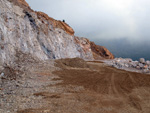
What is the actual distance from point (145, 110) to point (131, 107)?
2.24 ft

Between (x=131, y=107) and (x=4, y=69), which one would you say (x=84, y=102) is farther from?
(x=4, y=69)

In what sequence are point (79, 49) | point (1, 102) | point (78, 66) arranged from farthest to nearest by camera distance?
point (79, 49)
point (78, 66)
point (1, 102)

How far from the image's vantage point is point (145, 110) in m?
7.02

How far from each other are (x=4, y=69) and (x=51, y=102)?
7.03m

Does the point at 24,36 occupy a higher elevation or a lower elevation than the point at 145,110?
higher

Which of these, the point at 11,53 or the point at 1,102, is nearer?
the point at 1,102

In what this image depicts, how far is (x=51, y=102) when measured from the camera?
24.3 feet

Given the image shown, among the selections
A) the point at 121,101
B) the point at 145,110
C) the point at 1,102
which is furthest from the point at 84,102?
the point at 1,102

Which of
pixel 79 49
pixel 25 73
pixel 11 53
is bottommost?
pixel 25 73

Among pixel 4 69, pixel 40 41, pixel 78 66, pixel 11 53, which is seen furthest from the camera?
pixel 40 41

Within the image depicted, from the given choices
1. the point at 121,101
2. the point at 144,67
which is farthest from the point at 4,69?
the point at 144,67

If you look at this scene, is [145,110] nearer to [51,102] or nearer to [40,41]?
[51,102]

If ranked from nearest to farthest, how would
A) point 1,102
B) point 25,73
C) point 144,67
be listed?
point 1,102 < point 25,73 < point 144,67

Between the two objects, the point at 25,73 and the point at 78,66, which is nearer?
the point at 25,73
